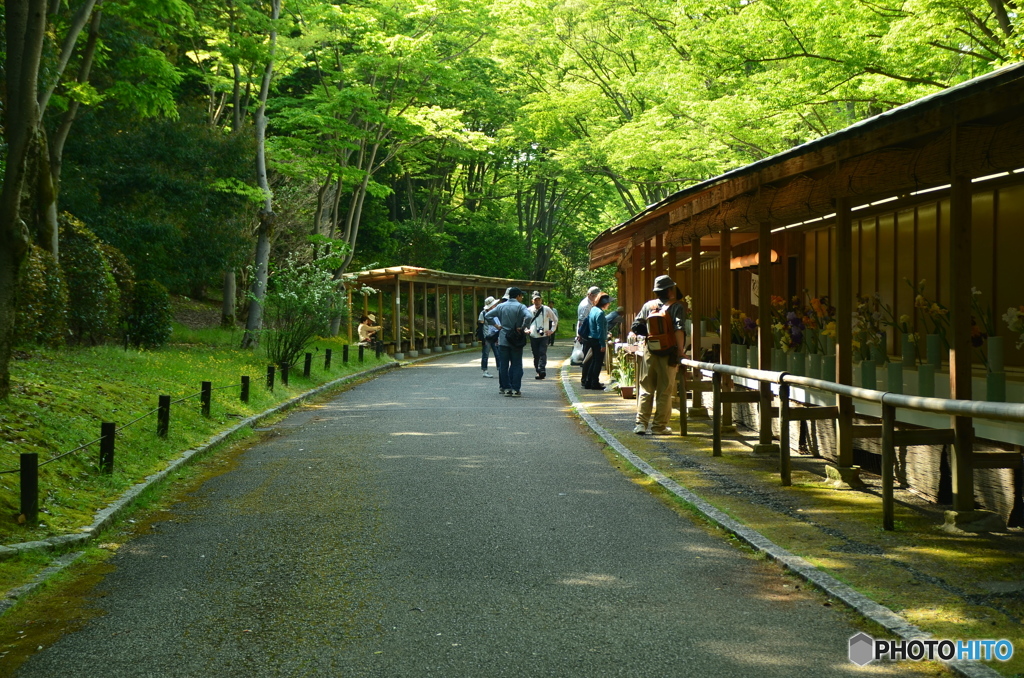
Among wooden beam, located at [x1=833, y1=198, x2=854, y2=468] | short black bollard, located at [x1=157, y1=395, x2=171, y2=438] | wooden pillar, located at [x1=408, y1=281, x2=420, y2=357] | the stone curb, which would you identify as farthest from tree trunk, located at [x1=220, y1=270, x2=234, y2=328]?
wooden beam, located at [x1=833, y1=198, x2=854, y2=468]

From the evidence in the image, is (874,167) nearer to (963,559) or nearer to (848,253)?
(848,253)

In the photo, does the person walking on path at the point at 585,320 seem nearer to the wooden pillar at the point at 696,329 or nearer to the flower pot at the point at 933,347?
the wooden pillar at the point at 696,329

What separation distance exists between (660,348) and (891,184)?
480 cm

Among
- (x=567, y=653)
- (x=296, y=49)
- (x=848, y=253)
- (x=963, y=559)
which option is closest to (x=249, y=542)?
(x=567, y=653)

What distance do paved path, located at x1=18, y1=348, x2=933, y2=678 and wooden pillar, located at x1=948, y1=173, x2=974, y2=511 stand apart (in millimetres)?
1635

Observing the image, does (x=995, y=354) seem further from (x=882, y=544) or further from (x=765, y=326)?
(x=765, y=326)

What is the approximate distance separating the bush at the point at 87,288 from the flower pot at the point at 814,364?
13.5 metres

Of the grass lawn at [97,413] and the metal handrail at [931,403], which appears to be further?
the grass lawn at [97,413]

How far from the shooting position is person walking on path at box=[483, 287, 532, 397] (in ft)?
60.5

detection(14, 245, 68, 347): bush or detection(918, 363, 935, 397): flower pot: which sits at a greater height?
detection(14, 245, 68, 347): bush

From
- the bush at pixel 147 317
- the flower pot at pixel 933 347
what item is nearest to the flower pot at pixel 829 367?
the flower pot at pixel 933 347

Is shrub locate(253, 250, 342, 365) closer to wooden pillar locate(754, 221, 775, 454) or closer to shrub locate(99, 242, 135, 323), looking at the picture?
shrub locate(99, 242, 135, 323)

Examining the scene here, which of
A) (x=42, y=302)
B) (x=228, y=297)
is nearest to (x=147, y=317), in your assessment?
(x=42, y=302)

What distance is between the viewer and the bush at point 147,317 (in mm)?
21141
